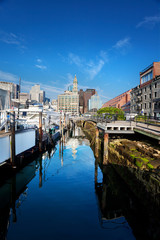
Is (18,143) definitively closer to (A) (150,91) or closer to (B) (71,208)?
(B) (71,208)

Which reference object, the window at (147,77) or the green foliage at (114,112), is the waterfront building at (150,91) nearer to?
the window at (147,77)

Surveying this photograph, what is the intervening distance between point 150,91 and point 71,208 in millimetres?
41661

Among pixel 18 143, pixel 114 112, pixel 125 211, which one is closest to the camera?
pixel 125 211

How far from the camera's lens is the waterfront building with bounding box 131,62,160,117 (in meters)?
38.5

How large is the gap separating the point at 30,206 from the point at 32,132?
1153 centimetres

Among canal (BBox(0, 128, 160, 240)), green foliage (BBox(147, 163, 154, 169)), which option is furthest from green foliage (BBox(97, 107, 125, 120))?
green foliage (BBox(147, 163, 154, 169))

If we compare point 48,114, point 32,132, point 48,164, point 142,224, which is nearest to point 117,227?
point 142,224

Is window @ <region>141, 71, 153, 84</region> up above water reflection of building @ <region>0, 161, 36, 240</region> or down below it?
above

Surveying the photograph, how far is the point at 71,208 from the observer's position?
10.0 m

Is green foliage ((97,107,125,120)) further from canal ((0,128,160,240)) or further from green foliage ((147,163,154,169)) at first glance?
green foliage ((147,163,154,169))

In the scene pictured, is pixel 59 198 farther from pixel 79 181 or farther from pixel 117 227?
pixel 117 227

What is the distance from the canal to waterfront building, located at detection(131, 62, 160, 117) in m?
29.5

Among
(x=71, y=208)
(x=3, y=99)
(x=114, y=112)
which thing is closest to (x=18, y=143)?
(x=3, y=99)

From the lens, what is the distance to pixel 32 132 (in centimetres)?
2034
